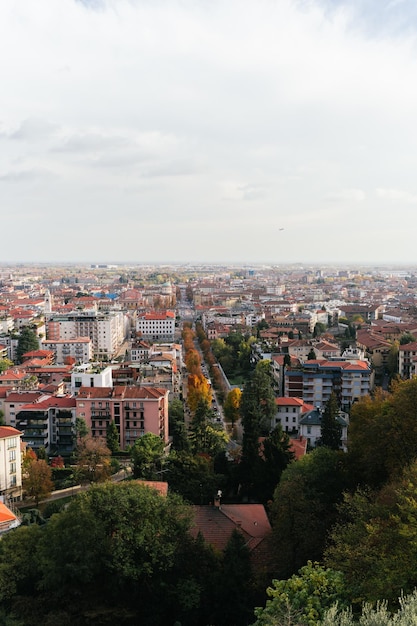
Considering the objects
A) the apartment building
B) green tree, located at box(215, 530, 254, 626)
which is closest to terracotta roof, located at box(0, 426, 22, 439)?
green tree, located at box(215, 530, 254, 626)

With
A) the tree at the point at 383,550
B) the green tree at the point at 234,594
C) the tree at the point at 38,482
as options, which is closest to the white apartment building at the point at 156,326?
the tree at the point at 38,482

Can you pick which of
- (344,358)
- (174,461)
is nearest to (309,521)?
(174,461)

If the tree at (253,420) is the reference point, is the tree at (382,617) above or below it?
above

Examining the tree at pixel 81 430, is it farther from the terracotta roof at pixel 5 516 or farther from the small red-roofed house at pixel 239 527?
the small red-roofed house at pixel 239 527

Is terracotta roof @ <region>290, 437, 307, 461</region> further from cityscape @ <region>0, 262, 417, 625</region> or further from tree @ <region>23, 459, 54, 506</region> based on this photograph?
tree @ <region>23, 459, 54, 506</region>

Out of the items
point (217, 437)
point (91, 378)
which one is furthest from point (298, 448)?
point (91, 378)

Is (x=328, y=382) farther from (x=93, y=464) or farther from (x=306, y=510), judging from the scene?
(x=306, y=510)
